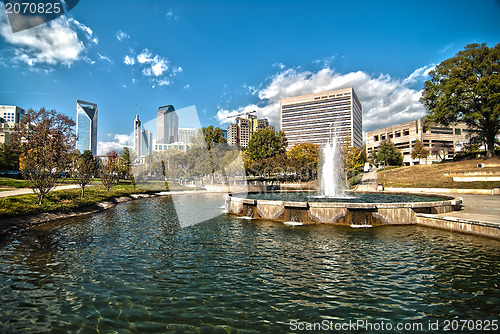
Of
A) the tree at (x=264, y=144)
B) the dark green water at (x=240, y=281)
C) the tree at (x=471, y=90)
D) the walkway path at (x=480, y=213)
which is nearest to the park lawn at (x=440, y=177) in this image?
the tree at (x=471, y=90)

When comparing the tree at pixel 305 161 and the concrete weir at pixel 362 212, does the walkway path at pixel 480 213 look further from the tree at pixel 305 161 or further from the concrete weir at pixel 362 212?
the tree at pixel 305 161

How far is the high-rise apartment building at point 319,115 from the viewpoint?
152 meters

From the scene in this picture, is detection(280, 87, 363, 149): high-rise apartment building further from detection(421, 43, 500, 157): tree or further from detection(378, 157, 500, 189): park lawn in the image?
detection(378, 157, 500, 189): park lawn

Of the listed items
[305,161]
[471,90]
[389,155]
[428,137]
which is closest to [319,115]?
[428,137]

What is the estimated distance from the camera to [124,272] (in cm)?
821

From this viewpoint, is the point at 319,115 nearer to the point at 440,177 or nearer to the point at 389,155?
the point at 389,155

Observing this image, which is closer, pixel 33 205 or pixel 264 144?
pixel 33 205

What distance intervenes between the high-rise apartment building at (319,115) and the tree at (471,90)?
96366mm

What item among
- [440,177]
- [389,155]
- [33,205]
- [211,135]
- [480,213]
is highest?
[211,135]

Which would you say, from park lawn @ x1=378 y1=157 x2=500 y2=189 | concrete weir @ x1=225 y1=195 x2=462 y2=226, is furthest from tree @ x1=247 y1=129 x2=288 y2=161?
concrete weir @ x1=225 y1=195 x2=462 y2=226

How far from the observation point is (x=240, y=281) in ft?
24.2

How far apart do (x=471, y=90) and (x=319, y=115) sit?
11635 centimetres

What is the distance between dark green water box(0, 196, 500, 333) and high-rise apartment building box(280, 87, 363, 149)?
477ft

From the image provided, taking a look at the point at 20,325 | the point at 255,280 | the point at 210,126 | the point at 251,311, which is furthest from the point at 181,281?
the point at 210,126
